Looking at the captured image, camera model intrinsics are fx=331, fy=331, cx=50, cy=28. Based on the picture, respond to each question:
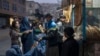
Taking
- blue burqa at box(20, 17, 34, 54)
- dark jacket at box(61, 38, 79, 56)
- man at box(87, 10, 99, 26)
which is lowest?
blue burqa at box(20, 17, 34, 54)

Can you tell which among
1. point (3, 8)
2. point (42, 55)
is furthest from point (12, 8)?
point (42, 55)

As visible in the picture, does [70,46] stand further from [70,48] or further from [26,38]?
[26,38]

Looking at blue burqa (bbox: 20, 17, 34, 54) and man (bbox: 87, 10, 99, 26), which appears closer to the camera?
man (bbox: 87, 10, 99, 26)

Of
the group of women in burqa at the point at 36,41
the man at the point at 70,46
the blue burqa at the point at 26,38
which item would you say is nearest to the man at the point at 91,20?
the man at the point at 70,46

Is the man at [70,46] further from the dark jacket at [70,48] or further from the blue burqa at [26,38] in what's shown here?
the blue burqa at [26,38]

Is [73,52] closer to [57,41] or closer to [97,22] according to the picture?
[97,22]

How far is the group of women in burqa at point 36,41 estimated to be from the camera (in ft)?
24.5

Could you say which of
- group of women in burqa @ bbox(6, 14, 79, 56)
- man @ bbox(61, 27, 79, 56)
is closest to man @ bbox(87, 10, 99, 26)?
man @ bbox(61, 27, 79, 56)

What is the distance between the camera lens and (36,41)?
905cm

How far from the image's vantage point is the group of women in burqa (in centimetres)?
745

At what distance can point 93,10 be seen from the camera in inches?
255

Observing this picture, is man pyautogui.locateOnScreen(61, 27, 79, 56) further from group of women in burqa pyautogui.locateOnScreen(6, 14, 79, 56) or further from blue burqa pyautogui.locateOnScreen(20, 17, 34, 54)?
blue burqa pyautogui.locateOnScreen(20, 17, 34, 54)

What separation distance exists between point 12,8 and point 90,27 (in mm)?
76640

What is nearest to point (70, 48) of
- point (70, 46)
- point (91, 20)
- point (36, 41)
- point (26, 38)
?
point (70, 46)
